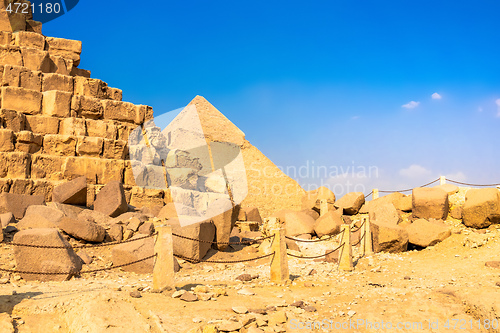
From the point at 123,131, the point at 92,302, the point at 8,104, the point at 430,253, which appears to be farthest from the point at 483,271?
the point at 8,104

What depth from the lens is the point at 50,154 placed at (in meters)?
12.2

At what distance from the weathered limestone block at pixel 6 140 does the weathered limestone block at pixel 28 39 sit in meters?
4.04

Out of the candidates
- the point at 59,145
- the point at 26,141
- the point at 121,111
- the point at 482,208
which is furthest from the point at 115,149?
the point at 482,208

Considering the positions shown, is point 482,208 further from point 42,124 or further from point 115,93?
point 42,124

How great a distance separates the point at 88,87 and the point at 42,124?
2132 millimetres

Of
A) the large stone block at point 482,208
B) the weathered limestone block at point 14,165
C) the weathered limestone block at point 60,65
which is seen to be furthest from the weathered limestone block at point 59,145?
the large stone block at point 482,208

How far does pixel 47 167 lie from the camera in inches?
465

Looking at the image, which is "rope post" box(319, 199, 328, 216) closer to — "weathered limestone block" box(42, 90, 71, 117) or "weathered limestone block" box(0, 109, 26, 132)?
"weathered limestone block" box(42, 90, 71, 117)

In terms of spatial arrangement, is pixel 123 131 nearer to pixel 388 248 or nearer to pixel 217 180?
pixel 217 180

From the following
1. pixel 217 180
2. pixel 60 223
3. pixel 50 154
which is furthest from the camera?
pixel 217 180

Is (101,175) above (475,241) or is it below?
above

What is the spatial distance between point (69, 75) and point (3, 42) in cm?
225

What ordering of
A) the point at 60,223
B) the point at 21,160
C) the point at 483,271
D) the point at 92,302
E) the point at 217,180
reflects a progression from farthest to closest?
the point at 217,180
the point at 21,160
the point at 60,223
the point at 483,271
the point at 92,302

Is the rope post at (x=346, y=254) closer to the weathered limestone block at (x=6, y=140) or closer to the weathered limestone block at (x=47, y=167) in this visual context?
the weathered limestone block at (x=47, y=167)
